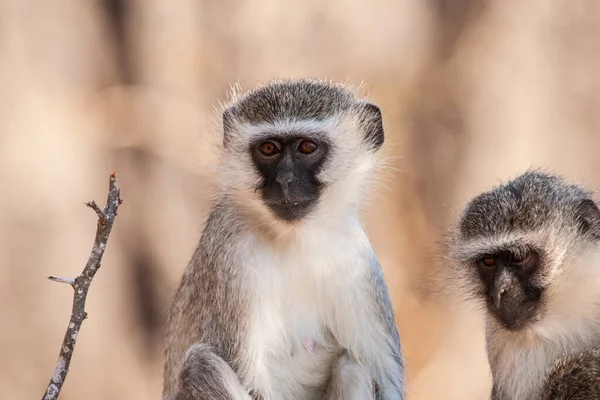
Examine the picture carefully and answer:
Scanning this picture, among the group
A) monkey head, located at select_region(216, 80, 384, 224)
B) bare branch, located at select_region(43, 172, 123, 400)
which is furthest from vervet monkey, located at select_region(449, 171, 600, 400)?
bare branch, located at select_region(43, 172, 123, 400)

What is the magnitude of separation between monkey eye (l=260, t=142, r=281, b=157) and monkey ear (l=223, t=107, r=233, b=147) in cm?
29

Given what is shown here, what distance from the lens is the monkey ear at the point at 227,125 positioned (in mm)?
5230

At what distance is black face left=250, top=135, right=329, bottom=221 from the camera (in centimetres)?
474

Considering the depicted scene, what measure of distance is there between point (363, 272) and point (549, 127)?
3.33m

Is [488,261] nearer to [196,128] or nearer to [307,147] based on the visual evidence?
[307,147]

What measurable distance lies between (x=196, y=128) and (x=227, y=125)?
2.25 metres

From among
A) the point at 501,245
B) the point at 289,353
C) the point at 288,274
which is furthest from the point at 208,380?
the point at 501,245

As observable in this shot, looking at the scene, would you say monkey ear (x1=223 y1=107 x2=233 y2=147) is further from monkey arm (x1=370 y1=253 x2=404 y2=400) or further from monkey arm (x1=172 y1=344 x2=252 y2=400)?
monkey arm (x1=172 y1=344 x2=252 y2=400)

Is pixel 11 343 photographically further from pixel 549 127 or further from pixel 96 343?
pixel 549 127

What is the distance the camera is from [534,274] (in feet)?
15.0

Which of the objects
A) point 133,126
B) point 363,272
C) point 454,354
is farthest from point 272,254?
point 454,354

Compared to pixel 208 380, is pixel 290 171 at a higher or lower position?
higher

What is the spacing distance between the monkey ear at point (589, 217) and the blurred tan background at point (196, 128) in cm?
213

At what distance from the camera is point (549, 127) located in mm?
7938
